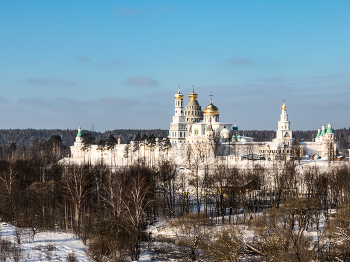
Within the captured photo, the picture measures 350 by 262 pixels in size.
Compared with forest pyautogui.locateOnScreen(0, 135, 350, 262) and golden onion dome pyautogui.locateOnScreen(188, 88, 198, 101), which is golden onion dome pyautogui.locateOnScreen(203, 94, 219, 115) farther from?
forest pyautogui.locateOnScreen(0, 135, 350, 262)

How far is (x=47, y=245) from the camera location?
23.6m

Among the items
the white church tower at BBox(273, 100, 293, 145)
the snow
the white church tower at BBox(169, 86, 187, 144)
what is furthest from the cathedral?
the snow

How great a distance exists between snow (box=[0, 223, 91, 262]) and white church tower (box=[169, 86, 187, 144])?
166 ft

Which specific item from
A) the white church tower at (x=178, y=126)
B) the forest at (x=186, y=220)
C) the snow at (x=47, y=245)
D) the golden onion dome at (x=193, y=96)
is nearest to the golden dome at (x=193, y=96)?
the golden onion dome at (x=193, y=96)

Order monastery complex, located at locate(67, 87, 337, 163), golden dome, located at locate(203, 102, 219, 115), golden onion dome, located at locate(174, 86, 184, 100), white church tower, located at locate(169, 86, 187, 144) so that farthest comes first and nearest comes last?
golden onion dome, located at locate(174, 86, 184, 100)
white church tower, located at locate(169, 86, 187, 144)
golden dome, located at locate(203, 102, 219, 115)
monastery complex, located at locate(67, 87, 337, 163)

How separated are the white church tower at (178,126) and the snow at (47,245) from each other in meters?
50.6

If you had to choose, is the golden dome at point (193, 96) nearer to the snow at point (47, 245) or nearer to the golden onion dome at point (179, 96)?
the golden onion dome at point (179, 96)

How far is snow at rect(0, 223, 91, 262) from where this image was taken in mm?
Answer: 21844

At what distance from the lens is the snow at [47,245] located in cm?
2184

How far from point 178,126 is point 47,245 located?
5447 cm

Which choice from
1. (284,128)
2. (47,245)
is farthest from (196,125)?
(47,245)

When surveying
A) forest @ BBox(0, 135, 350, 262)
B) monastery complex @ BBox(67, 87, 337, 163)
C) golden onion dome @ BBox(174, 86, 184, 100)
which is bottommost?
forest @ BBox(0, 135, 350, 262)

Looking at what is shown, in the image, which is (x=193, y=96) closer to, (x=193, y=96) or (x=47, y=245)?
(x=193, y=96)

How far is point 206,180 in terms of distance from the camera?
3834 centimetres
